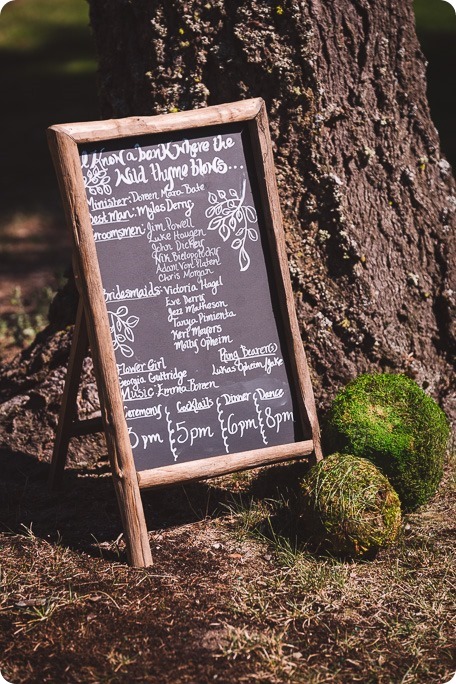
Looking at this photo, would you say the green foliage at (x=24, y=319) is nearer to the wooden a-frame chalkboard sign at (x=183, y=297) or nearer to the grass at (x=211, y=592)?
the grass at (x=211, y=592)

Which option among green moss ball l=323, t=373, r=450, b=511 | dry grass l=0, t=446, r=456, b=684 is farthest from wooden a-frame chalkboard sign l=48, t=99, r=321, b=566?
dry grass l=0, t=446, r=456, b=684

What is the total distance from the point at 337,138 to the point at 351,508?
1860mm

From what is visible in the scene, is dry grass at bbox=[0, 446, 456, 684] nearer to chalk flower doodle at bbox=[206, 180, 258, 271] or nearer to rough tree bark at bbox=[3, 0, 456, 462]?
rough tree bark at bbox=[3, 0, 456, 462]

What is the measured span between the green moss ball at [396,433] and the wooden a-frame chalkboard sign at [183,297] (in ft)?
0.52

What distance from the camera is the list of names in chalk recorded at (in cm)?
341

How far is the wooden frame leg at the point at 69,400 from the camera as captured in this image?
12.2 ft

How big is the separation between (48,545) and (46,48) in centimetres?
1294

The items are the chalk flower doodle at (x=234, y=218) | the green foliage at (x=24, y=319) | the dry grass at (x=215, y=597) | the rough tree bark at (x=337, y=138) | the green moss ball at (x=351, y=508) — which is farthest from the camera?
the green foliage at (x=24, y=319)

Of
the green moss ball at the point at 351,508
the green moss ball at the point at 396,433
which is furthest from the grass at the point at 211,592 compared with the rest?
the green moss ball at the point at 396,433

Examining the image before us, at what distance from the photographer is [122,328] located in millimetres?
3426

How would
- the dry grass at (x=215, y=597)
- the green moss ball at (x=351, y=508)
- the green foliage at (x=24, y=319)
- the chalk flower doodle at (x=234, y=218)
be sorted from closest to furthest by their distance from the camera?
the dry grass at (x=215, y=597) < the green moss ball at (x=351, y=508) < the chalk flower doodle at (x=234, y=218) < the green foliage at (x=24, y=319)

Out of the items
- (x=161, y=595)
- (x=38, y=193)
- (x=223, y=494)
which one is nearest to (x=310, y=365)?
(x=223, y=494)

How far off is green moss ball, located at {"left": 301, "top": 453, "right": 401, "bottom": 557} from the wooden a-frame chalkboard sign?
279 mm

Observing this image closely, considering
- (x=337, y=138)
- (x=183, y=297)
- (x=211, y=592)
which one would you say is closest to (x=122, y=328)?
(x=183, y=297)
